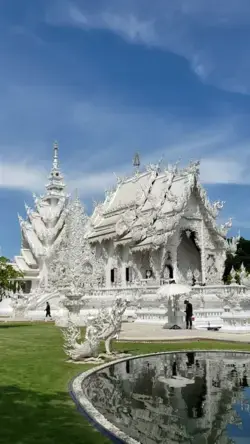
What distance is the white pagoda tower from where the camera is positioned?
129 ft

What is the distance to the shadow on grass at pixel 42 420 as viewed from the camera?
4.17m

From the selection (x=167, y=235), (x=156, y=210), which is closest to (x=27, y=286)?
(x=156, y=210)

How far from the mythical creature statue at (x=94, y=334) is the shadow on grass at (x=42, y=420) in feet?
8.98

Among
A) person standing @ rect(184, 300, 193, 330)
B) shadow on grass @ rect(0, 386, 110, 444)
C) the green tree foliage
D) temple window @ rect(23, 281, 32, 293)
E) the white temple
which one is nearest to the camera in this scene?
shadow on grass @ rect(0, 386, 110, 444)

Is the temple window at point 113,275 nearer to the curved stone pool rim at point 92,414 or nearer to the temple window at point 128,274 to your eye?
the temple window at point 128,274

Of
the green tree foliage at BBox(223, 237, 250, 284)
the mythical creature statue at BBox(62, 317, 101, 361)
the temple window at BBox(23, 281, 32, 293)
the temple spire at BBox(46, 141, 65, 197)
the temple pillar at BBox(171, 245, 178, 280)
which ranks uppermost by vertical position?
the temple spire at BBox(46, 141, 65, 197)

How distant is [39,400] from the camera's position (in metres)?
5.72

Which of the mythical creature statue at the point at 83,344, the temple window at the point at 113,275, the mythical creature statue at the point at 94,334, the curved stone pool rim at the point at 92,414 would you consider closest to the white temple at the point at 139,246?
the temple window at the point at 113,275

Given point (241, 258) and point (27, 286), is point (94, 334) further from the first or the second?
point (241, 258)

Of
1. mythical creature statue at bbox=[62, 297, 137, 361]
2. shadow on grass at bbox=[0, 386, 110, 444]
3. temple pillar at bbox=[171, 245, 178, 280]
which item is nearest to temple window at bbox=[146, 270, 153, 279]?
temple pillar at bbox=[171, 245, 178, 280]

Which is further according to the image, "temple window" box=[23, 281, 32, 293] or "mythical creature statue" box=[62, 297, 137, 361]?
"temple window" box=[23, 281, 32, 293]

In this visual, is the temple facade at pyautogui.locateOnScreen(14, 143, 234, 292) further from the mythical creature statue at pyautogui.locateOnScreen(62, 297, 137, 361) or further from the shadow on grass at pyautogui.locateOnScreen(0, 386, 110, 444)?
the shadow on grass at pyautogui.locateOnScreen(0, 386, 110, 444)

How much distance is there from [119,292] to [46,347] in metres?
15.7

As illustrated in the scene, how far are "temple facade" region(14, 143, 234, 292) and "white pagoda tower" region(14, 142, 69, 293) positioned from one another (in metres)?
0.65
